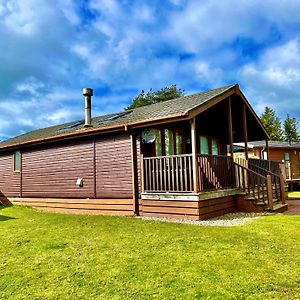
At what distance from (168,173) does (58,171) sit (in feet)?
16.2

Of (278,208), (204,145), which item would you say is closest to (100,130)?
(204,145)

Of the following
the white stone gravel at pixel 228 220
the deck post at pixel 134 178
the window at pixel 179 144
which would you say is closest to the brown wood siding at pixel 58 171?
the deck post at pixel 134 178

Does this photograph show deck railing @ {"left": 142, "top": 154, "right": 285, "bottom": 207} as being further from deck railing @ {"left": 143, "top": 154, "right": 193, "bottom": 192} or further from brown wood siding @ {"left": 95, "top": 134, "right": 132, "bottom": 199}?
brown wood siding @ {"left": 95, "top": 134, "right": 132, "bottom": 199}

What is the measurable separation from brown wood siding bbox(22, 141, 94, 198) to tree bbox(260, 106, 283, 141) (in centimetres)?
3805

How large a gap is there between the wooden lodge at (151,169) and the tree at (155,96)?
35.4 m

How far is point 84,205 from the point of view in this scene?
10.2 m

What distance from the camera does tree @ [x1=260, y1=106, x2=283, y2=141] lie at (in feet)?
142

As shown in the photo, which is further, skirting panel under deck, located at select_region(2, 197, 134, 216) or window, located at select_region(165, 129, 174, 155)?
window, located at select_region(165, 129, 174, 155)

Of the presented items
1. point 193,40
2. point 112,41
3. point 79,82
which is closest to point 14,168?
point 112,41

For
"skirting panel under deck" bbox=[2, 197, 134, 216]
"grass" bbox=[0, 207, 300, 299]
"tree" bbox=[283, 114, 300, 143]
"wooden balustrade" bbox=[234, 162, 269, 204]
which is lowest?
"grass" bbox=[0, 207, 300, 299]

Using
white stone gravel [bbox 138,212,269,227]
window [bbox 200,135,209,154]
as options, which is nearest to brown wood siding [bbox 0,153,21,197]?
white stone gravel [bbox 138,212,269,227]

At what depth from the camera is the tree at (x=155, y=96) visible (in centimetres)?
4759

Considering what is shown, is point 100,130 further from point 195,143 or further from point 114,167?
point 195,143

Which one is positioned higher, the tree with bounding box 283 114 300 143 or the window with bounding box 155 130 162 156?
the tree with bounding box 283 114 300 143
